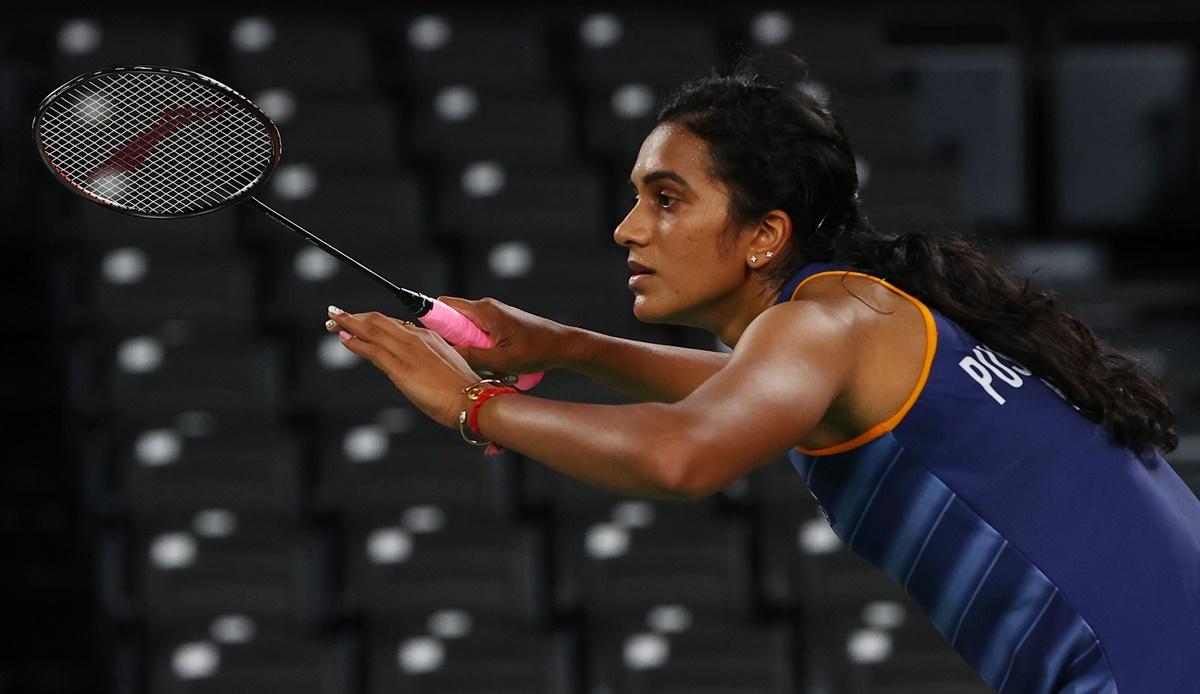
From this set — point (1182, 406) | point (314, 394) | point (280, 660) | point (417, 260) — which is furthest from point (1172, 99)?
point (280, 660)

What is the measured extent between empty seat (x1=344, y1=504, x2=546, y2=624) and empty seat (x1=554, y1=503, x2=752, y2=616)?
106mm

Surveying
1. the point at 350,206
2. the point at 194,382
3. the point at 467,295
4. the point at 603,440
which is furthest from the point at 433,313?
the point at 350,206

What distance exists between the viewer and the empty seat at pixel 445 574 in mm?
3596

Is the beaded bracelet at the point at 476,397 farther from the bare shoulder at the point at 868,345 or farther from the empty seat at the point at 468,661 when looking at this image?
the empty seat at the point at 468,661

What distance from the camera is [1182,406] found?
4.40m

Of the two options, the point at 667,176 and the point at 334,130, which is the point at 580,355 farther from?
the point at 334,130

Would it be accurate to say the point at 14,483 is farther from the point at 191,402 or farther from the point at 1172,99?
the point at 1172,99

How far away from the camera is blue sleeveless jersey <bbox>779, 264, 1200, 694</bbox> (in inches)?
64.7

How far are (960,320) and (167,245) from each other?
3054 mm

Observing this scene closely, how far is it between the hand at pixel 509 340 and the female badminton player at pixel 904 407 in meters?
0.23

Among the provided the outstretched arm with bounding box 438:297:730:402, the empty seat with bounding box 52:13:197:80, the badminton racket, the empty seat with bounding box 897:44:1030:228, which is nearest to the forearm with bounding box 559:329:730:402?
the outstretched arm with bounding box 438:297:730:402

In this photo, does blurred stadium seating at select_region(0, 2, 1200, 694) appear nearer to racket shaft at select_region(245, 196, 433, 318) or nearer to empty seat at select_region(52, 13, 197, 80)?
empty seat at select_region(52, 13, 197, 80)

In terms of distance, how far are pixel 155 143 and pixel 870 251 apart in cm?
105

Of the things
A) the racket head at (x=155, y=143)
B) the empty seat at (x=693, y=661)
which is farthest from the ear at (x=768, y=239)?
the empty seat at (x=693, y=661)
